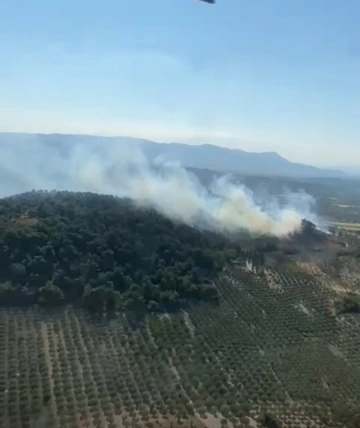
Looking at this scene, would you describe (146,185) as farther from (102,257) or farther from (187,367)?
(187,367)

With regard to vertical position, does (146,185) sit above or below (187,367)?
above

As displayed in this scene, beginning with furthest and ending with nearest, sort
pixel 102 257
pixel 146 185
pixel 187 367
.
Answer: pixel 146 185 → pixel 102 257 → pixel 187 367

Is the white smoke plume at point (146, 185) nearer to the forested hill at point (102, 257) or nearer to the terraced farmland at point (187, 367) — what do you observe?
the forested hill at point (102, 257)

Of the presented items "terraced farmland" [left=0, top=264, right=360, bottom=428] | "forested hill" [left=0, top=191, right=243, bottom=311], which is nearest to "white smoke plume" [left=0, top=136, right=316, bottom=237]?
"forested hill" [left=0, top=191, right=243, bottom=311]

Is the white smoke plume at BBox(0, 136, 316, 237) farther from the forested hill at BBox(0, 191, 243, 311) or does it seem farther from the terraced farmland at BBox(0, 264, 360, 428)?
the terraced farmland at BBox(0, 264, 360, 428)

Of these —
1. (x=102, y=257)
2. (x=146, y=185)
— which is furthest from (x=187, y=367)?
(x=146, y=185)
